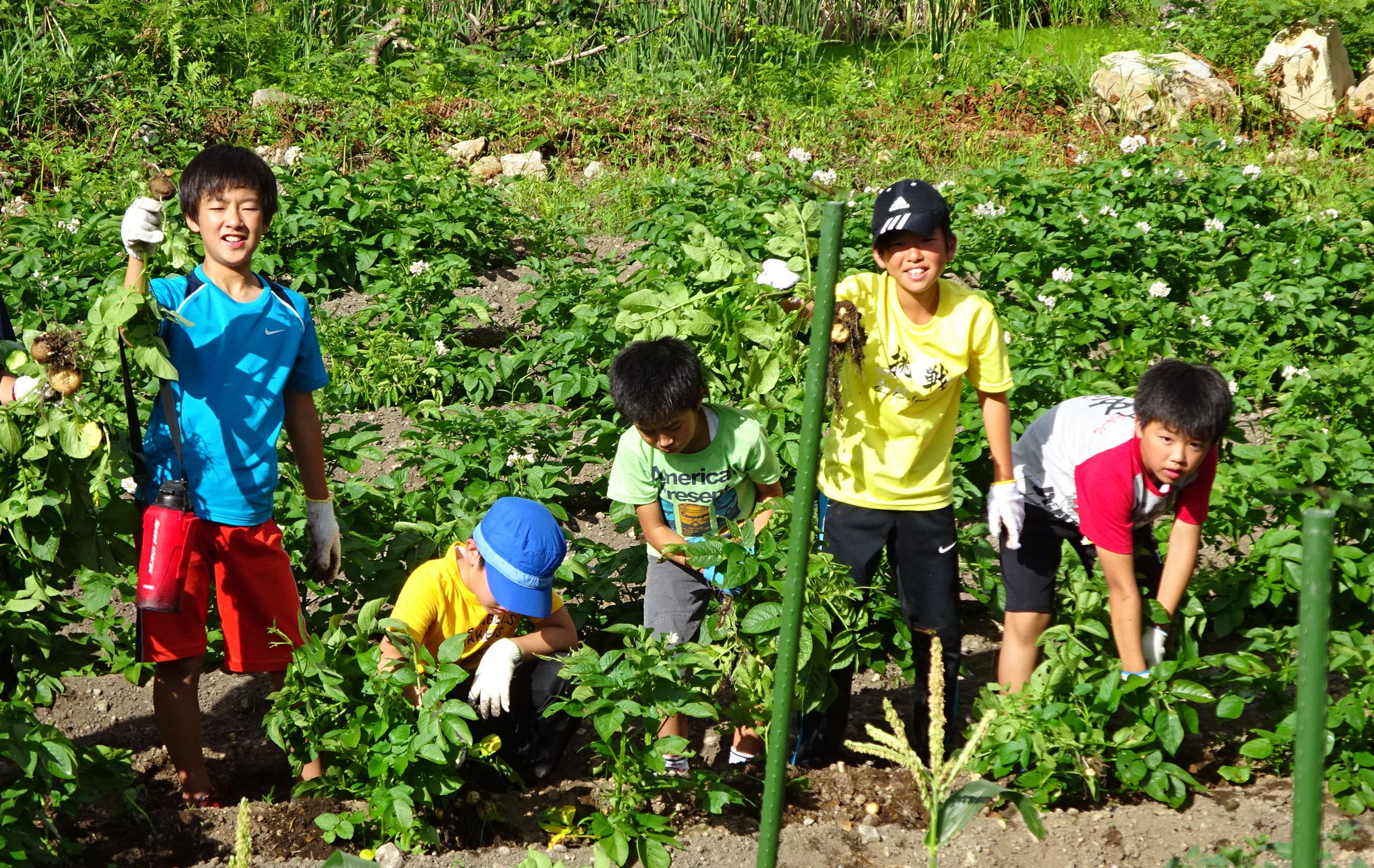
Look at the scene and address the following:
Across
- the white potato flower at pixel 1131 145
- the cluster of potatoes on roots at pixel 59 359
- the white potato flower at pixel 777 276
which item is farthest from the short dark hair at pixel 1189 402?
the white potato flower at pixel 1131 145

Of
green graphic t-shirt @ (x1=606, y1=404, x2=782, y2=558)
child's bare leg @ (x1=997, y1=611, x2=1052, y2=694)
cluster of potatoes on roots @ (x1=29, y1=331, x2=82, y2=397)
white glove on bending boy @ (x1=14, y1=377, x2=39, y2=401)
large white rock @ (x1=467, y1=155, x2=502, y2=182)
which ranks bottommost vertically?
child's bare leg @ (x1=997, y1=611, x2=1052, y2=694)

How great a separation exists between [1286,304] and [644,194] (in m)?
3.02

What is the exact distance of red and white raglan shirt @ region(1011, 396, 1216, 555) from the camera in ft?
9.16

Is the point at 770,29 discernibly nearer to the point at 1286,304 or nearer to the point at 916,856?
the point at 1286,304

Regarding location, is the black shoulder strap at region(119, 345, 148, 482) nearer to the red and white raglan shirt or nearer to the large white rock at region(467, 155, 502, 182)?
the red and white raglan shirt

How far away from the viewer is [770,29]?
9211mm

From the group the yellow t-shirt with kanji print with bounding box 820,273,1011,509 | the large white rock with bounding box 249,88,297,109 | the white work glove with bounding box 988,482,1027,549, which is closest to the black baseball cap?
the yellow t-shirt with kanji print with bounding box 820,273,1011,509

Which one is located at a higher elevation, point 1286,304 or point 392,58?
point 392,58

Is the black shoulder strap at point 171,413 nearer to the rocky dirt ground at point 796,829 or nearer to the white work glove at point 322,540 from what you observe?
the white work glove at point 322,540

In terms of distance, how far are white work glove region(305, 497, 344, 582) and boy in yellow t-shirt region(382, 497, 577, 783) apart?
0.84 ft

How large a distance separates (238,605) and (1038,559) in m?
1.80

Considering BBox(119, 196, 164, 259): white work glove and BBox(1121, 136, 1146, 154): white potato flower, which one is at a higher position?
BBox(1121, 136, 1146, 154): white potato flower

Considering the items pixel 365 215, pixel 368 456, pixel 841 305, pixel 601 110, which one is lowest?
pixel 368 456

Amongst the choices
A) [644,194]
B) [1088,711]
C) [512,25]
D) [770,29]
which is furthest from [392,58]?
[1088,711]
